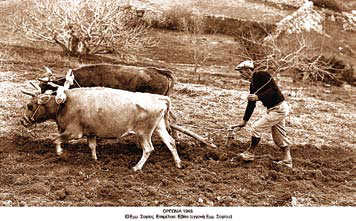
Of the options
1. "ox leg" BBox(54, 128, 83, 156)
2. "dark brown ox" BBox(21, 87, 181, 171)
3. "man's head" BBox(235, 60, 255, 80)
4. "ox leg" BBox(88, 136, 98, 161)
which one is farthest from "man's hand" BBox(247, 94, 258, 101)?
"ox leg" BBox(54, 128, 83, 156)

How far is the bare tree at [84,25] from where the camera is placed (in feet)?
43.1

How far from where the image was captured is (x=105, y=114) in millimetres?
7020

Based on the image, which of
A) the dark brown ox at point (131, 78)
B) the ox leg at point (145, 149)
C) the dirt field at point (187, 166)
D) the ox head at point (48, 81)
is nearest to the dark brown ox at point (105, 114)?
the ox leg at point (145, 149)

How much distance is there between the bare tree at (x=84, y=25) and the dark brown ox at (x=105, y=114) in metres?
6.09

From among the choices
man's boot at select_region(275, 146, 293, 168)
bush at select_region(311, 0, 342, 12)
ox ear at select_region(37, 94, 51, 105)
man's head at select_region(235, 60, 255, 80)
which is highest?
bush at select_region(311, 0, 342, 12)

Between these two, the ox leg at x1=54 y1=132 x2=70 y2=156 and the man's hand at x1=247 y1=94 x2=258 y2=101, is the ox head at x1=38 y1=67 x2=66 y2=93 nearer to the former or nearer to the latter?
the ox leg at x1=54 y1=132 x2=70 y2=156

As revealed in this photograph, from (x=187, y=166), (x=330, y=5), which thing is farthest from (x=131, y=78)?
(x=330, y=5)

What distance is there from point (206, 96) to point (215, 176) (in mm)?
5156

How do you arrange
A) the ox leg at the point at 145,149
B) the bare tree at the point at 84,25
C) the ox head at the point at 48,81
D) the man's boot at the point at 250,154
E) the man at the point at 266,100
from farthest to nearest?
the bare tree at the point at 84,25, the ox head at the point at 48,81, the man's boot at the point at 250,154, the man at the point at 266,100, the ox leg at the point at 145,149

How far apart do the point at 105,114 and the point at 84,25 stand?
724 centimetres

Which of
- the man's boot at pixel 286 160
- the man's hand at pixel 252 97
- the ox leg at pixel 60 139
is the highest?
the man's hand at pixel 252 97

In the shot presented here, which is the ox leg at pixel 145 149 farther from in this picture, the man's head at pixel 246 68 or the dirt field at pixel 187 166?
the man's head at pixel 246 68

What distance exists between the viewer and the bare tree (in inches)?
517

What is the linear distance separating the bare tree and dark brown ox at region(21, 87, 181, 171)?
609 cm
